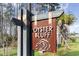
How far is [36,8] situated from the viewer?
387cm

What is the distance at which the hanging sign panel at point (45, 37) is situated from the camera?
3861mm

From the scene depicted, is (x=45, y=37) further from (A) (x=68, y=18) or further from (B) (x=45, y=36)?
(A) (x=68, y=18)

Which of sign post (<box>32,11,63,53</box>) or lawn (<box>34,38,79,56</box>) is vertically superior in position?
sign post (<box>32,11,63,53</box>)

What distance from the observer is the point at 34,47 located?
387 cm

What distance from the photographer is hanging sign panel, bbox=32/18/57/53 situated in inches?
152

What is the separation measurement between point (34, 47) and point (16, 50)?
12cm

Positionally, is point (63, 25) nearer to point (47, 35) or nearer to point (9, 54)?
point (47, 35)

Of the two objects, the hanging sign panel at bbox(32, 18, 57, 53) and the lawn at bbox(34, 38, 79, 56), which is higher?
the hanging sign panel at bbox(32, 18, 57, 53)

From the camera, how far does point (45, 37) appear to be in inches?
152

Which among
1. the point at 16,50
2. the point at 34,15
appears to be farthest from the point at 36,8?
the point at 16,50

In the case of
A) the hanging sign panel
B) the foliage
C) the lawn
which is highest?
the foliage

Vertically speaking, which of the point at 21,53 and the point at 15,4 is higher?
the point at 15,4

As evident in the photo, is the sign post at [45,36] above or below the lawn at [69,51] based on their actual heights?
above

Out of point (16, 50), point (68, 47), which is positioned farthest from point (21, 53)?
point (68, 47)
